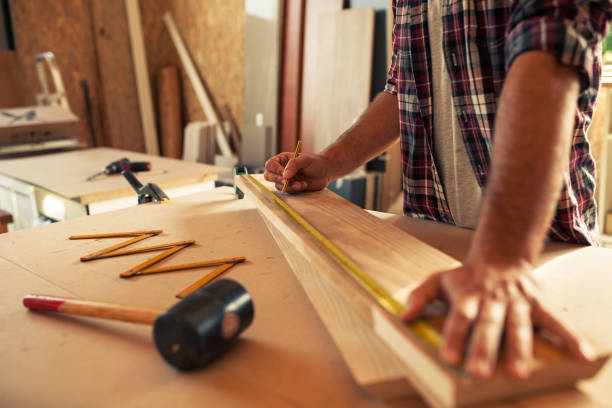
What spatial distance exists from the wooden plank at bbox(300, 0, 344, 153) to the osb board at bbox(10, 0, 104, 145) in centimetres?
299

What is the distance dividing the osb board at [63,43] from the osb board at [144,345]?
5.06 meters

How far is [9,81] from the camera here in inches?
206

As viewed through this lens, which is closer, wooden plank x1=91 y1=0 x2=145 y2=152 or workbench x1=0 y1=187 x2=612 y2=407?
workbench x1=0 y1=187 x2=612 y2=407

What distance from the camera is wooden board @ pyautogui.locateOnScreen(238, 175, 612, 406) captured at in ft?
2.02

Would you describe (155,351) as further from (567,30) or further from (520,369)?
(567,30)

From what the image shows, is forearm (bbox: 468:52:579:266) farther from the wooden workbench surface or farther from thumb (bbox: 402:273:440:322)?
the wooden workbench surface

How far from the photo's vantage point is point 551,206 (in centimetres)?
81

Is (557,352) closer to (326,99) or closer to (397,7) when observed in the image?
(397,7)

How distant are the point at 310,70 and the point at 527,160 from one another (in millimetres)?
4040

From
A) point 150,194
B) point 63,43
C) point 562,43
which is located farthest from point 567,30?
point 63,43

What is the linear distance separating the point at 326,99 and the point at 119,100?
3.07 metres

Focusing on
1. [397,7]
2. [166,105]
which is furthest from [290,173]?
[166,105]

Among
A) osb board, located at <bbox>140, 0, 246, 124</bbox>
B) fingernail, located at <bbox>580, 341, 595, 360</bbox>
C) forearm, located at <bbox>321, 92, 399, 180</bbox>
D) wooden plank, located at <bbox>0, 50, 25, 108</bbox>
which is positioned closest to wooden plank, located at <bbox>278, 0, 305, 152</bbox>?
osb board, located at <bbox>140, 0, 246, 124</bbox>

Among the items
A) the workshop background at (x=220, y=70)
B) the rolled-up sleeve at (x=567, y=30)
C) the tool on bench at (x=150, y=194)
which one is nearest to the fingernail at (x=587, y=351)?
the rolled-up sleeve at (x=567, y=30)
